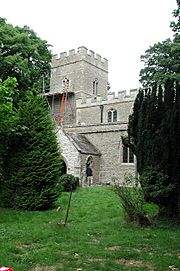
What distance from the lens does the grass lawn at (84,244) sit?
6195 millimetres

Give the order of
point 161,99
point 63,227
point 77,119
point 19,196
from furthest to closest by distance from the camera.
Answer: point 77,119, point 19,196, point 161,99, point 63,227

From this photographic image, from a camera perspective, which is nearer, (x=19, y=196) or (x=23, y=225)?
(x=23, y=225)

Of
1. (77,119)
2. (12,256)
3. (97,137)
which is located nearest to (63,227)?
(12,256)

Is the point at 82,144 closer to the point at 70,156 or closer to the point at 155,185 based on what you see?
the point at 70,156

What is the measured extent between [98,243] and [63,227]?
2.04 meters

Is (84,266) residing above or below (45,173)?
below

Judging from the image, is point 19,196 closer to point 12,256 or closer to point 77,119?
point 12,256

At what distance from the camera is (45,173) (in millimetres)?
13602

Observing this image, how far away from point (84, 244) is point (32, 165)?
20.7ft

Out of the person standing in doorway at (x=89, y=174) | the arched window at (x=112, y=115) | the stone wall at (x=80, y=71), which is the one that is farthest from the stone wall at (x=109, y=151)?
the stone wall at (x=80, y=71)

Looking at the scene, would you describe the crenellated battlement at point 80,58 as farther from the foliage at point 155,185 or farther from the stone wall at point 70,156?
the foliage at point 155,185

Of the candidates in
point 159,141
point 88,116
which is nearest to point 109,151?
point 88,116

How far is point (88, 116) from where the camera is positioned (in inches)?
1374

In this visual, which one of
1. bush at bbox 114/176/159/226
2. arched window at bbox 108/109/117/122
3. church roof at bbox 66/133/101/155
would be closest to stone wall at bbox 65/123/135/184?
church roof at bbox 66/133/101/155
